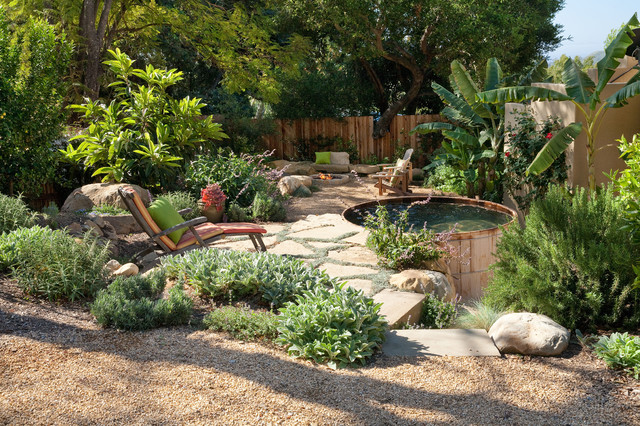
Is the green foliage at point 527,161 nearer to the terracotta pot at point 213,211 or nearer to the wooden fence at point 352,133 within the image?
the terracotta pot at point 213,211

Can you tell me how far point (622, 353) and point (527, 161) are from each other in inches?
281

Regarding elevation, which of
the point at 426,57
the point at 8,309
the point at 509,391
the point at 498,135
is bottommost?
the point at 509,391

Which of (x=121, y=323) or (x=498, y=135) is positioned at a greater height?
(x=498, y=135)

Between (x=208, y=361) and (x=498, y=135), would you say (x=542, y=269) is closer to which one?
(x=208, y=361)

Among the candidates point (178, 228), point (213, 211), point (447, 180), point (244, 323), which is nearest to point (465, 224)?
point (213, 211)

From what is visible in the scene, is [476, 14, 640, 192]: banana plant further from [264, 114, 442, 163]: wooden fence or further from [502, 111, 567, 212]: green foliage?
[264, 114, 442, 163]: wooden fence

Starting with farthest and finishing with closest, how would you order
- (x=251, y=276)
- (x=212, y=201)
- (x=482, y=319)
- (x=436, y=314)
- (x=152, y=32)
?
1. (x=152, y=32)
2. (x=212, y=201)
3. (x=436, y=314)
4. (x=251, y=276)
5. (x=482, y=319)

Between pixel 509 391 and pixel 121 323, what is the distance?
293cm

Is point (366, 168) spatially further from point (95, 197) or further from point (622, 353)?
point (622, 353)

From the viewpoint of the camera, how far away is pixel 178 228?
21.4 ft

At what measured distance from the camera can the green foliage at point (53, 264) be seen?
5.06 metres

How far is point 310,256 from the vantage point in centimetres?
709

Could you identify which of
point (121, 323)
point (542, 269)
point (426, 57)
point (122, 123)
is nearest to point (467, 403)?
point (542, 269)

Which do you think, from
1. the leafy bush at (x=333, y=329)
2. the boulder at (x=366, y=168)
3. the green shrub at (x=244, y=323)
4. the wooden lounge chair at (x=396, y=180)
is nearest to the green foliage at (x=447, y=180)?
the wooden lounge chair at (x=396, y=180)
